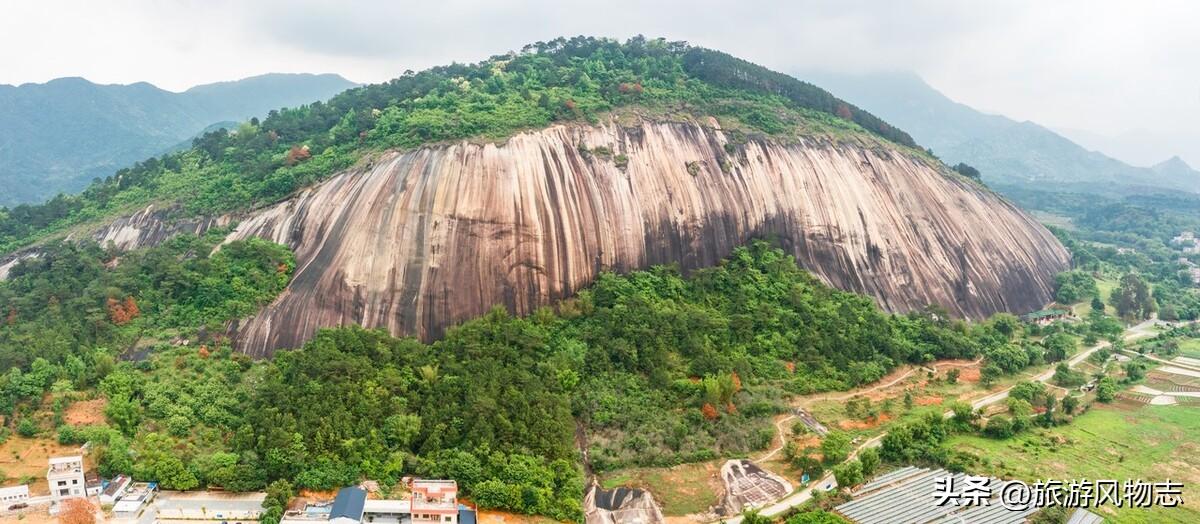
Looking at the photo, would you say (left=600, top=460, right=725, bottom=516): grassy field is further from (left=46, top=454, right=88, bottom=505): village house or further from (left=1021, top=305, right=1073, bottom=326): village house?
(left=1021, top=305, right=1073, bottom=326): village house

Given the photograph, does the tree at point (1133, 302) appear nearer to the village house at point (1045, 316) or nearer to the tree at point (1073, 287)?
the tree at point (1073, 287)

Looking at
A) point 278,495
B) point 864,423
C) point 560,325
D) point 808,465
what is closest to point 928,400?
point 864,423

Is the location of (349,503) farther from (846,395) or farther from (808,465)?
(846,395)

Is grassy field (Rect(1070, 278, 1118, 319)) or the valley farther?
grassy field (Rect(1070, 278, 1118, 319))

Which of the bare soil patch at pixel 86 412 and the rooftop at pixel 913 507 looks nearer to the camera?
the rooftop at pixel 913 507

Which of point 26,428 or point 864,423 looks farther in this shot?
point 864,423

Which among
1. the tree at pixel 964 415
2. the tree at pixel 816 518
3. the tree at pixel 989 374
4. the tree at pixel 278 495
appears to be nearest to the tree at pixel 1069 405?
the tree at pixel 989 374

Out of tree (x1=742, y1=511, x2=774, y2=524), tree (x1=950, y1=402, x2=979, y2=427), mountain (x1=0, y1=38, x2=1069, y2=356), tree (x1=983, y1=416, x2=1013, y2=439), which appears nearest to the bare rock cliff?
mountain (x1=0, y1=38, x2=1069, y2=356)
